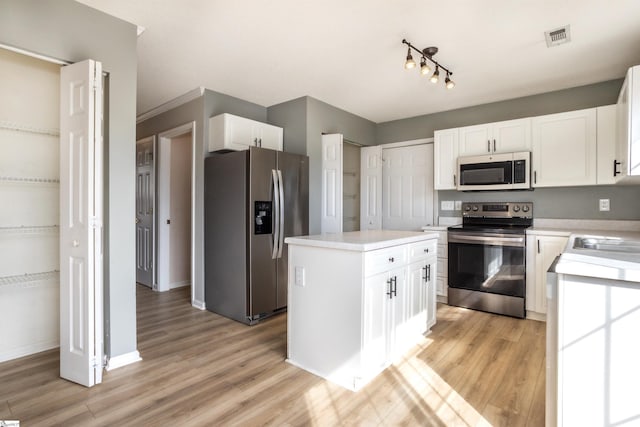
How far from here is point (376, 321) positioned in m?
2.15

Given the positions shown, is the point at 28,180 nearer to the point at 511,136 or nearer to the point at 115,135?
the point at 115,135

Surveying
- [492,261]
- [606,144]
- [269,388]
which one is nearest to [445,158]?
[492,261]

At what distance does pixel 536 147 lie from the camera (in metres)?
3.51

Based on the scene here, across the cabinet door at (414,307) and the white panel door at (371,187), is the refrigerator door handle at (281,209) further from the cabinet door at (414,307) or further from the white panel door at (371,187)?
the white panel door at (371,187)

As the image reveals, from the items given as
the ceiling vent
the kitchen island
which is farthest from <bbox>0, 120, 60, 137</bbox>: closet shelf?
the ceiling vent

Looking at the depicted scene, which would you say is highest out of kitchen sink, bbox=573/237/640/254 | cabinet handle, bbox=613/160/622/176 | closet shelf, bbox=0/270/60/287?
cabinet handle, bbox=613/160/622/176

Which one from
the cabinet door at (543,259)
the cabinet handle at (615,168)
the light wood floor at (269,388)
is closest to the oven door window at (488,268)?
the cabinet door at (543,259)

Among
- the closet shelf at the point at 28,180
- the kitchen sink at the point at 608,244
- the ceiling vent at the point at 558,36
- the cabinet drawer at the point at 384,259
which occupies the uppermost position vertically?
the ceiling vent at the point at 558,36

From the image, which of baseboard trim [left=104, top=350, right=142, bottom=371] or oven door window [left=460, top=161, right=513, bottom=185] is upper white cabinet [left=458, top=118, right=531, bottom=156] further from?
baseboard trim [left=104, top=350, right=142, bottom=371]

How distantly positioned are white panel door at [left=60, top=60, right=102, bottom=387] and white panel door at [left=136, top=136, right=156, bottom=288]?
2371 millimetres

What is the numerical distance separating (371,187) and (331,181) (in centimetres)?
105

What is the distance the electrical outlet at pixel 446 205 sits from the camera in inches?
173

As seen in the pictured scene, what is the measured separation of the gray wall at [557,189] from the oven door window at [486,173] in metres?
0.37

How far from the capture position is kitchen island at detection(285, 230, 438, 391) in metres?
2.03
